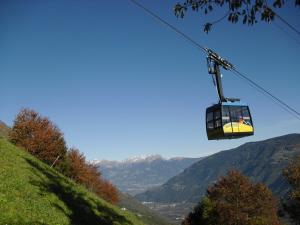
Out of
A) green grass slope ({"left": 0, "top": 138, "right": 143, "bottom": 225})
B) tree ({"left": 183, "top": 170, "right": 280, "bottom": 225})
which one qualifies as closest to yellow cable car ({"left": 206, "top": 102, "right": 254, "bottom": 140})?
green grass slope ({"left": 0, "top": 138, "right": 143, "bottom": 225})

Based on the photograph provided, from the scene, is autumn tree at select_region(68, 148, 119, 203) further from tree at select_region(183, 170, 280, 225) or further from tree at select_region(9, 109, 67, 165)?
tree at select_region(183, 170, 280, 225)

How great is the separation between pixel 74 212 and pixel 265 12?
2676 cm

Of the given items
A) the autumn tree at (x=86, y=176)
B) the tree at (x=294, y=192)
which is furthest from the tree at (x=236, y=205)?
the autumn tree at (x=86, y=176)

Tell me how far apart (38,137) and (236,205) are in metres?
48.5

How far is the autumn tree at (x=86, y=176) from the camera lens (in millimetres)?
111812

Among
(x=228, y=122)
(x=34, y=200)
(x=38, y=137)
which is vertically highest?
(x=38, y=137)

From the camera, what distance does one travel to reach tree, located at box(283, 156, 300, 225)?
3466 inches

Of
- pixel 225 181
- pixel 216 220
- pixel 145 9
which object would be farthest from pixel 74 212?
pixel 225 181

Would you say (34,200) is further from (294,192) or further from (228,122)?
(294,192)

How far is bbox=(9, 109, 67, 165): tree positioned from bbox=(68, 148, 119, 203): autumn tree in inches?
309

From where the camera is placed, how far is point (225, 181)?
352ft

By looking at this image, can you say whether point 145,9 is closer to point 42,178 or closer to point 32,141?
point 42,178

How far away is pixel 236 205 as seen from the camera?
311 ft

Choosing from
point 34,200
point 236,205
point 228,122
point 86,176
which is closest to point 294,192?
point 236,205
